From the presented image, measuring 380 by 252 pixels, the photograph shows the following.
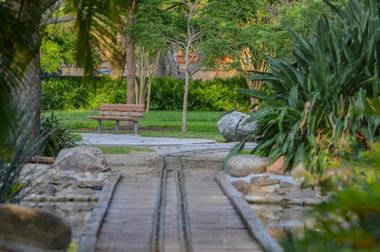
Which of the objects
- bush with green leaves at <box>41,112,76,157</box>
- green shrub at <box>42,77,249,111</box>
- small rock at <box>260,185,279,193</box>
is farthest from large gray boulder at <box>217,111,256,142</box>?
green shrub at <box>42,77,249,111</box>

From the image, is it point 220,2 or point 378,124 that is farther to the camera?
point 220,2

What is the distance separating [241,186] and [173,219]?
426 centimetres

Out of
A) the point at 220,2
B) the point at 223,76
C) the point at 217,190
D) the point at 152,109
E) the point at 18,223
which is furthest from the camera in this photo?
the point at 223,76

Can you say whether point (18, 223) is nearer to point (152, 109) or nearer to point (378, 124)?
point (378, 124)

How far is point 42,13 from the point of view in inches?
159

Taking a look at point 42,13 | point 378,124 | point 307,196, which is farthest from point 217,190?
point 42,13

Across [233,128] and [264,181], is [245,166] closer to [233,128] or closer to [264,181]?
[264,181]

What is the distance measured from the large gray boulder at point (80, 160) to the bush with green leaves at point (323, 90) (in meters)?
3.17

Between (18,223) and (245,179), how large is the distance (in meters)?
8.75

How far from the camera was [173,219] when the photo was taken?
11.1 meters

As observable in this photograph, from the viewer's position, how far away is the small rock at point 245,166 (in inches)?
630

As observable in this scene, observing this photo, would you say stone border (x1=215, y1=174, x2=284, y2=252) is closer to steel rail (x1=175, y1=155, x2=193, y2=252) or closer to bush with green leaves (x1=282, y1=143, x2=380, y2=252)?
steel rail (x1=175, y1=155, x2=193, y2=252)

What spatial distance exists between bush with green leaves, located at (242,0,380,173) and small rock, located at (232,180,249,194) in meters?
1.06

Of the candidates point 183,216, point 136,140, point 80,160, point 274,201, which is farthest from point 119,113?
point 183,216
